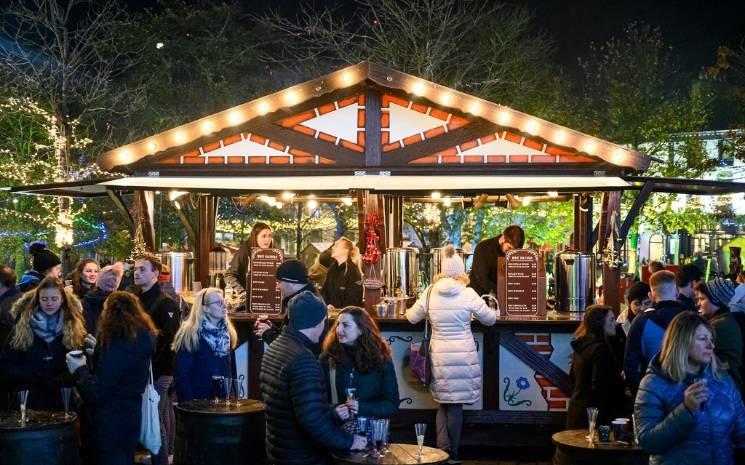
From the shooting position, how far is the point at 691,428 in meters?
A: 5.33

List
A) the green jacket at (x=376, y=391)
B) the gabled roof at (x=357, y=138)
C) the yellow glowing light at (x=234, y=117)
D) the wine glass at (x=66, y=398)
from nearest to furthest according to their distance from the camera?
1. the green jacket at (x=376, y=391)
2. the wine glass at (x=66, y=398)
3. the gabled roof at (x=357, y=138)
4. the yellow glowing light at (x=234, y=117)

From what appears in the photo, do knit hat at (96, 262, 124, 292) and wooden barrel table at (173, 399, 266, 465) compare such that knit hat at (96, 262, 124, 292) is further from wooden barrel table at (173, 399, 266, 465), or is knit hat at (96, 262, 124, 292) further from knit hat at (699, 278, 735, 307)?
knit hat at (699, 278, 735, 307)

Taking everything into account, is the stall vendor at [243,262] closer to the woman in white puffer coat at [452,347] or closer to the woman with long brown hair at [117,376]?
the woman in white puffer coat at [452,347]

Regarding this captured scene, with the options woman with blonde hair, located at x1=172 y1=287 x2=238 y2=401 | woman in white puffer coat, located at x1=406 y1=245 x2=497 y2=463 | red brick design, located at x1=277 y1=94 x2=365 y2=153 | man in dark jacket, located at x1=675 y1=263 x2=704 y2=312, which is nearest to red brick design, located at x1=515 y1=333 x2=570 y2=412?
woman in white puffer coat, located at x1=406 y1=245 x2=497 y2=463

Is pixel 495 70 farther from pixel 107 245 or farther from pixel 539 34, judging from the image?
pixel 107 245

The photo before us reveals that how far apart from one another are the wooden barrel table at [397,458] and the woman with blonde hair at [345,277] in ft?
17.9

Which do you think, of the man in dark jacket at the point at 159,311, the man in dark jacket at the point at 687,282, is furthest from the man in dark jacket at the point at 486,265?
the man in dark jacket at the point at 159,311

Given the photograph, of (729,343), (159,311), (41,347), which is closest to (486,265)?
(159,311)

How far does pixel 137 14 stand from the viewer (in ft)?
118

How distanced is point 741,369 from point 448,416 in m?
3.06

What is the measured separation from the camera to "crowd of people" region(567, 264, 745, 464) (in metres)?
5.42

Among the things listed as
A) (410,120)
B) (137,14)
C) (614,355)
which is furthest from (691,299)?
(137,14)

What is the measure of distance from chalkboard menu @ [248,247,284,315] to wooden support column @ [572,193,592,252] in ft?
14.6

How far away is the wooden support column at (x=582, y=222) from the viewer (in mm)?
14309
